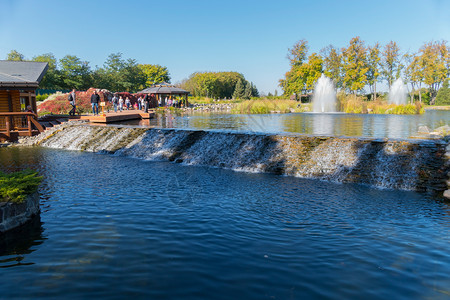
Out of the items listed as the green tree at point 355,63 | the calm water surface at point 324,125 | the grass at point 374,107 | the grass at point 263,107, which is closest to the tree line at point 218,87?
the green tree at point 355,63

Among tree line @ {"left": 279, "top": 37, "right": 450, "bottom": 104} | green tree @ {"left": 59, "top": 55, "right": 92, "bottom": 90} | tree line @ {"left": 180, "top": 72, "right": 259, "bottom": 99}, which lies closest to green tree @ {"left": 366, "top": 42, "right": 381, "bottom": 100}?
tree line @ {"left": 279, "top": 37, "right": 450, "bottom": 104}

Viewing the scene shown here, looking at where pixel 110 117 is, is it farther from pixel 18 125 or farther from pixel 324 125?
pixel 324 125

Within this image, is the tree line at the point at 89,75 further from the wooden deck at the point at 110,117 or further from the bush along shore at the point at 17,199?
the bush along shore at the point at 17,199

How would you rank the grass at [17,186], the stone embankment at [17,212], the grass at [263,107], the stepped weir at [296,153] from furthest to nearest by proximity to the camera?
the grass at [263,107]
the stepped weir at [296,153]
the grass at [17,186]
the stone embankment at [17,212]

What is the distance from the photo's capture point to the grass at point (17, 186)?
6.59m

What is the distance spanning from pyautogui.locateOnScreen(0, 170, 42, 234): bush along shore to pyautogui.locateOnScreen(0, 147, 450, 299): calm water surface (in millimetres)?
337

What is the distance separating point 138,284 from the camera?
4.62 metres

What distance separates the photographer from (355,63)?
2514 inches

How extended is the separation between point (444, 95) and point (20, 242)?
86.2m

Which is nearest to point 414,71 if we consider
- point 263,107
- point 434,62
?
point 434,62

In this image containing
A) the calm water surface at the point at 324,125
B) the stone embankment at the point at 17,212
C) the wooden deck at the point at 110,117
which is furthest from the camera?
the wooden deck at the point at 110,117

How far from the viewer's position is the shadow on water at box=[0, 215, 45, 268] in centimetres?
546

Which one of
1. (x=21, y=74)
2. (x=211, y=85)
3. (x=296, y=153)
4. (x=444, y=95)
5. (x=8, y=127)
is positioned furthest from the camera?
(x=211, y=85)

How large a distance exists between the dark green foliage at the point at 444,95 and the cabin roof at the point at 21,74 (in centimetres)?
7958
